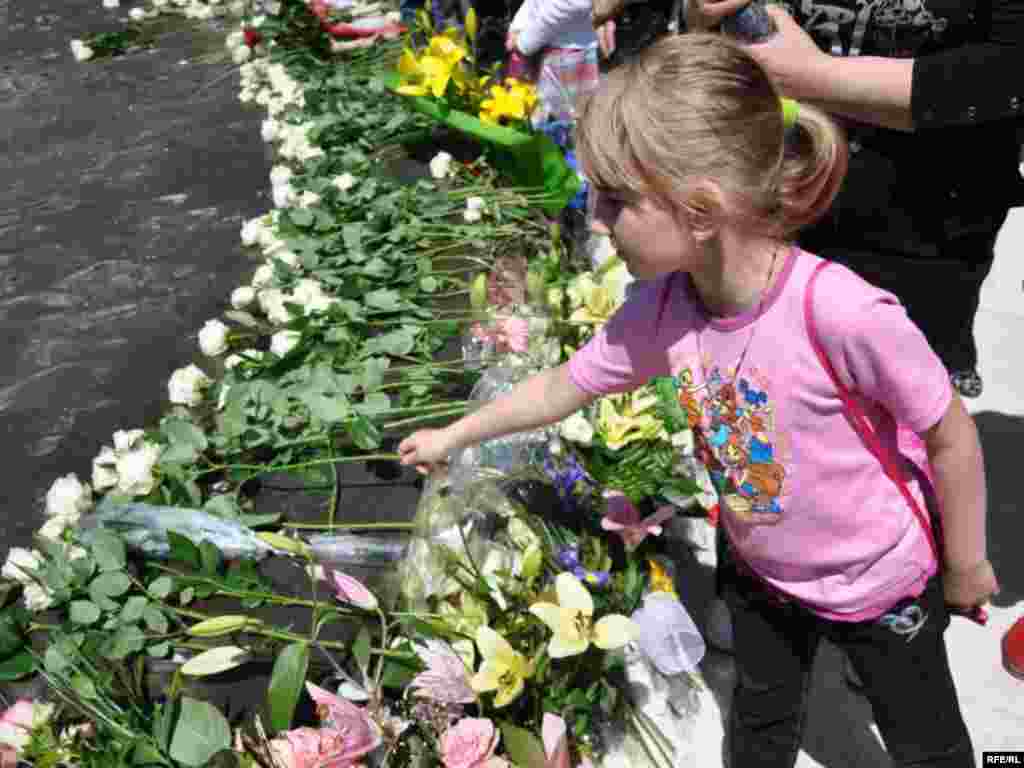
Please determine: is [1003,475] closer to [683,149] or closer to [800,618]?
[800,618]

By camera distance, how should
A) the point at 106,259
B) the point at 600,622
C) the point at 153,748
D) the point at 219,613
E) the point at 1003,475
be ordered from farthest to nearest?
the point at 106,259 < the point at 1003,475 < the point at 219,613 < the point at 600,622 < the point at 153,748

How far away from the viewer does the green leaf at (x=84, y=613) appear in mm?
1423

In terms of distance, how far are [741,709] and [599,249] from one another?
1689 millimetres

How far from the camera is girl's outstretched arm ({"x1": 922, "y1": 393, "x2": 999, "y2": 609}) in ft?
3.22

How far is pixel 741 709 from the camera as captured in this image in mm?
1354

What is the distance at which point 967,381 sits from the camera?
166 cm

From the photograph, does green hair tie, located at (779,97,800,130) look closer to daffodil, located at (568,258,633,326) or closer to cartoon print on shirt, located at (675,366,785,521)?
cartoon print on shirt, located at (675,366,785,521)

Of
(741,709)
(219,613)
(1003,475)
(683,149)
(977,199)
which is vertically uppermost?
(683,149)

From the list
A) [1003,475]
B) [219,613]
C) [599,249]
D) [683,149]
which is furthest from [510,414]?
[599,249]

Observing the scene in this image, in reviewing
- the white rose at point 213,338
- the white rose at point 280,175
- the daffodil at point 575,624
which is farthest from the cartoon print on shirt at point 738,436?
the white rose at point 280,175

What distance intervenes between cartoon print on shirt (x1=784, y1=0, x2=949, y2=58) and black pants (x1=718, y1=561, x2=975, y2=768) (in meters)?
0.72

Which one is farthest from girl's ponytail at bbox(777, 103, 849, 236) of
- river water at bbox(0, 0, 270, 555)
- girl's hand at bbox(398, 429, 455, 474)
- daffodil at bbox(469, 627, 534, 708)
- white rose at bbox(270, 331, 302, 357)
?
river water at bbox(0, 0, 270, 555)

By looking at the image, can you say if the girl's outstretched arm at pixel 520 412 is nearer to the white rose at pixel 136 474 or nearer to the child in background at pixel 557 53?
the white rose at pixel 136 474

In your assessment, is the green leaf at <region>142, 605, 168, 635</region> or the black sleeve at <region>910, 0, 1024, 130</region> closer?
the black sleeve at <region>910, 0, 1024, 130</region>
